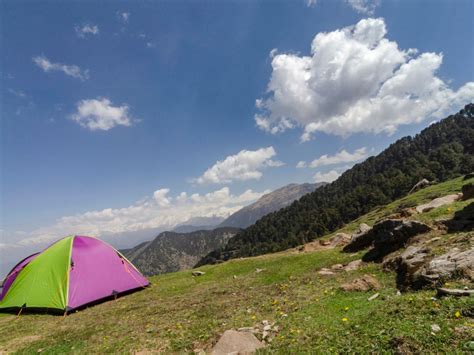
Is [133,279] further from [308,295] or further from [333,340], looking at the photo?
[333,340]

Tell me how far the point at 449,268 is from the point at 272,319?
274 inches

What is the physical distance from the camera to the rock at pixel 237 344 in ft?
27.0

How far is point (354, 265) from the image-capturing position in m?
16.8

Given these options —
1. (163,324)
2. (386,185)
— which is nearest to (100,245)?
(163,324)

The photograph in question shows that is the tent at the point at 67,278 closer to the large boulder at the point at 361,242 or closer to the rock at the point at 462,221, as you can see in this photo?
the large boulder at the point at 361,242

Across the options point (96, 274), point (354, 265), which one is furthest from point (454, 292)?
point (96, 274)

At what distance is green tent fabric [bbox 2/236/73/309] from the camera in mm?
17125

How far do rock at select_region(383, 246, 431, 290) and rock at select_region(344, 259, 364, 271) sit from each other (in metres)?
2.52

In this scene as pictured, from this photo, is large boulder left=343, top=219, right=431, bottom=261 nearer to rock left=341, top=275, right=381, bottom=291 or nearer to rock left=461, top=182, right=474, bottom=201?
rock left=341, top=275, right=381, bottom=291

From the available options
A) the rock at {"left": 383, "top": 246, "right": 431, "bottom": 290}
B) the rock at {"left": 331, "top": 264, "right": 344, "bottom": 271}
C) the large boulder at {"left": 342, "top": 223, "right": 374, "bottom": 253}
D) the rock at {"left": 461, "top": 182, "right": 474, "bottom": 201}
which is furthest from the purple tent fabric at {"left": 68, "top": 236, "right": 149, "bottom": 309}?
the rock at {"left": 461, "top": 182, "right": 474, "bottom": 201}

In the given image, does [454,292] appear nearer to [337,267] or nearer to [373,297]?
[373,297]

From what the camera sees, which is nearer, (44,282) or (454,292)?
(454,292)

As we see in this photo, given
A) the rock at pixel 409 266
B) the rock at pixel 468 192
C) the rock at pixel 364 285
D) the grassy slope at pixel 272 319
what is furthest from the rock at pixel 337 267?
the rock at pixel 468 192

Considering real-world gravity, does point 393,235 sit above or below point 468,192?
below
